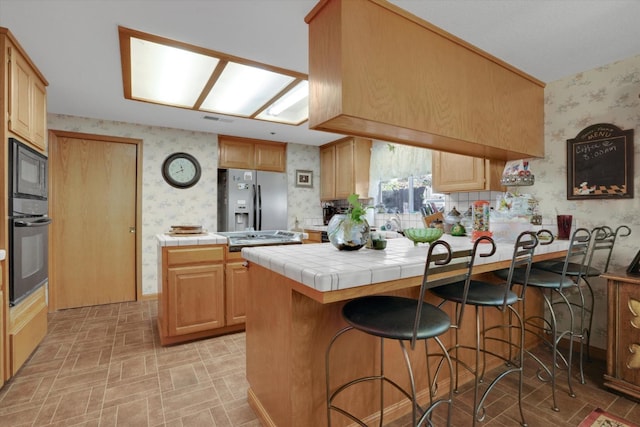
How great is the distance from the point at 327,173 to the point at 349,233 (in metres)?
3.52

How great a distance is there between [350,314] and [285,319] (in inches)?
12.8

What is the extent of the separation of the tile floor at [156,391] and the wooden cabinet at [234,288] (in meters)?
0.23

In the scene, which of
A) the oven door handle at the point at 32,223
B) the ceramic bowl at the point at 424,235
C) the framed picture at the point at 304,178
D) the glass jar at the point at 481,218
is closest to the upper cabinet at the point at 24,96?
the oven door handle at the point at 32,223

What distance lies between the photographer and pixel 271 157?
192 inches

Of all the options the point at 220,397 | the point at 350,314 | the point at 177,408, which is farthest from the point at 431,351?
the point at 177,408

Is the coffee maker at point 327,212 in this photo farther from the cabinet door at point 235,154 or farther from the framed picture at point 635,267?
the framed picture at point 635,267

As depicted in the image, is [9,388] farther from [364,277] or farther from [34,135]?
[364,277]

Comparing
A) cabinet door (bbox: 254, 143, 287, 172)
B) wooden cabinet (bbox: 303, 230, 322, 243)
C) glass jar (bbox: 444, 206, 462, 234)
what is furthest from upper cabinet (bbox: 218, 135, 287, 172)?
glass jar (bbox: 444, 206, 462, 234)

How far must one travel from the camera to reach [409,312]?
50.7 inches

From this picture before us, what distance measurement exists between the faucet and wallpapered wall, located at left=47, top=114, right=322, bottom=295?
247cm

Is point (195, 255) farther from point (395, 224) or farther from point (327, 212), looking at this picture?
point (327, 212)

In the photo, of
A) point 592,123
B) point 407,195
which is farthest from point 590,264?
point 407,195

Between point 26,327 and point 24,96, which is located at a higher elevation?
point 24,96

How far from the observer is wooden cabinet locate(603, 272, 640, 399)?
6.17 ft
